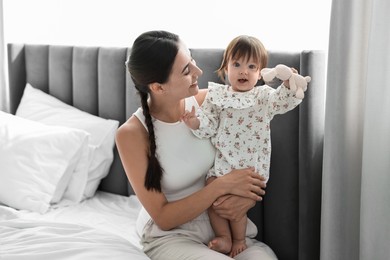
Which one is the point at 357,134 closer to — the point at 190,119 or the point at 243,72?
the point at 243,72

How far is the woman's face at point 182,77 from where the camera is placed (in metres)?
2.00

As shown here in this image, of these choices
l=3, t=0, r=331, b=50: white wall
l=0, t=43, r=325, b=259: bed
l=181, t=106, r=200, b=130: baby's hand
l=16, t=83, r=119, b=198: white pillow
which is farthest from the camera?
l=16, t=83, r=119, b=198: white pillow

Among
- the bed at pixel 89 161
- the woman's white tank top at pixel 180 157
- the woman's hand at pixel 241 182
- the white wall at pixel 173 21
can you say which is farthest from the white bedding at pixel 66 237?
the white wall at pixel 173 21

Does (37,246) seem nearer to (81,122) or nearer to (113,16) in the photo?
(81,122)

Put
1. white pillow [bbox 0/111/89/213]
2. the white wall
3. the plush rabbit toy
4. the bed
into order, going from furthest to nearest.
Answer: white pillow [bbox 0/111/89/213] < the white wall < the bed < the plush rabbit toy

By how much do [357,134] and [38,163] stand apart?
1445 millimetres

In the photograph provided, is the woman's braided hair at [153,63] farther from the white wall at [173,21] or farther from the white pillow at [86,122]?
the white pillow at [86,122]

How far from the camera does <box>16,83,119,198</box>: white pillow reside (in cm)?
276

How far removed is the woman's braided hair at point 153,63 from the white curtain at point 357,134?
0.56 meters

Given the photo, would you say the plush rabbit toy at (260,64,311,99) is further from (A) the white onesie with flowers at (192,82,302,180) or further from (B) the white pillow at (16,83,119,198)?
(B) the white pillow at (16,83,119,198)

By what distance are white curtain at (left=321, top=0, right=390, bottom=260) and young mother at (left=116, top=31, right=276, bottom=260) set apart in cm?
26

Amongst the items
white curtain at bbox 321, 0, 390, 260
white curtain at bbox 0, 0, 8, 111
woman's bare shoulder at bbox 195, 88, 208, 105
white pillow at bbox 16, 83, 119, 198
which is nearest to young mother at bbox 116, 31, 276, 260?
woman's bare shoulder at bbox 195, 88, 208, 105

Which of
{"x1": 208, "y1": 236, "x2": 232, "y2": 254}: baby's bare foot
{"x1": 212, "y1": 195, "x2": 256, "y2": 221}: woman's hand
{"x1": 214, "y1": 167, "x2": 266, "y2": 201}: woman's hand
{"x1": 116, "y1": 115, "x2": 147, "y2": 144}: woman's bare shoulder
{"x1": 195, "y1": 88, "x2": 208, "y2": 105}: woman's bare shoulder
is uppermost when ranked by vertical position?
{"x1": 195, "y1": 88, "x2": 208, "y2": 105}: woman's bare shoulder

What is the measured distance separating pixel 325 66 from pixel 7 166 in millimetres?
1472
